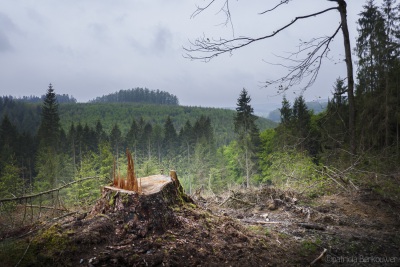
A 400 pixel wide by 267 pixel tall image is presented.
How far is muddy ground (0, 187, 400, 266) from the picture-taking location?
2592 mm

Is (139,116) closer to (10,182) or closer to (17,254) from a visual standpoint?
(10,182)

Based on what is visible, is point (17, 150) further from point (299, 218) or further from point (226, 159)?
point (299, 218)

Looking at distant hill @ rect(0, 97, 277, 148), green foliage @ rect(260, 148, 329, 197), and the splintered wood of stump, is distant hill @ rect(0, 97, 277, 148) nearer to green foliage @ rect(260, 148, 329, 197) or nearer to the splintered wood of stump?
green foliage @ rect(260, 148, 329, 197)

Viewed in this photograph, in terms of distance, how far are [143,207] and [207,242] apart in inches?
35.7

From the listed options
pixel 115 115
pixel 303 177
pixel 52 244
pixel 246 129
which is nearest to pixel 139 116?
pixel 115 115

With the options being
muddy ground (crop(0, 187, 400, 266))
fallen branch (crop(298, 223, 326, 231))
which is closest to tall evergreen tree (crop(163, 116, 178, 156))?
muddy ground (crop(0, 187, 400, 266))

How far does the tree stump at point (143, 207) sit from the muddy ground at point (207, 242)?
0.13ft

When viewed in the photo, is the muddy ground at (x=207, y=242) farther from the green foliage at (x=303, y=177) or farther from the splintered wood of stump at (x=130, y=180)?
the green foliage at (x=303, y=177)

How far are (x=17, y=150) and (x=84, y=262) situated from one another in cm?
5029

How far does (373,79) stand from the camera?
17109 mm

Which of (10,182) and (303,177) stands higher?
(303,177)

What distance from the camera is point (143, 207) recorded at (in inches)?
127

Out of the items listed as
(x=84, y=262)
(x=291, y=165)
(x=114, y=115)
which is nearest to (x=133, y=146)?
(x=291, y=165)

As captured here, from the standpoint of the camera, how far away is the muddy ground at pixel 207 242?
259 cm
